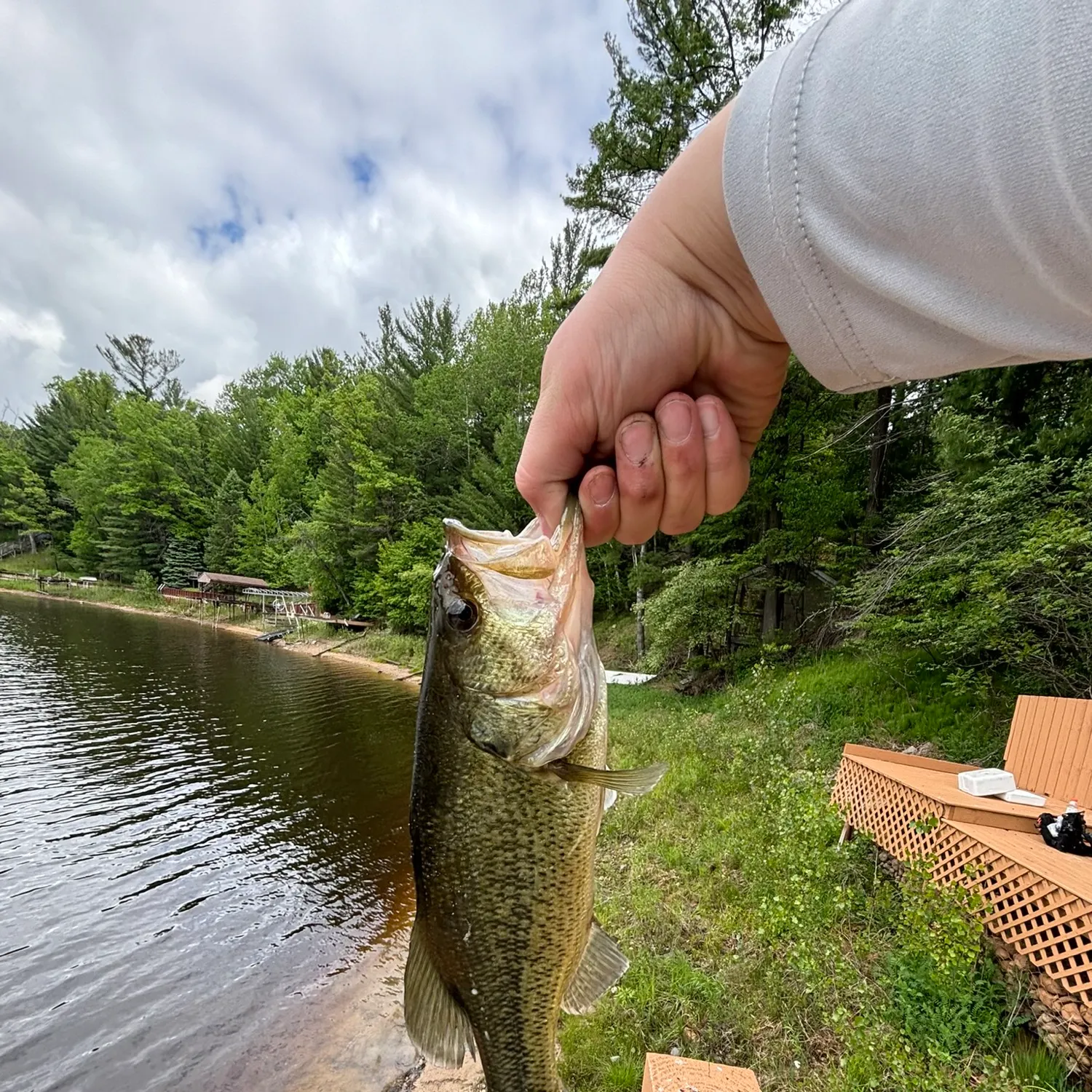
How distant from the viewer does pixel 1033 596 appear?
6.63 meters

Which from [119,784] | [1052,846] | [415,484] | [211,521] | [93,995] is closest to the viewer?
[1052,846]

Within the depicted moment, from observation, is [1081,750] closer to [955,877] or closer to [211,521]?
[955,877]

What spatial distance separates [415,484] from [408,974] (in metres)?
32.3

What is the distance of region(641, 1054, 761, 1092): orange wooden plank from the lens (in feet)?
9.46

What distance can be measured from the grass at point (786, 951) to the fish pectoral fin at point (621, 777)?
2.92 meters

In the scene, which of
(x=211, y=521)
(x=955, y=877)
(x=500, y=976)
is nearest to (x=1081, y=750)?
(x=955, y=877)

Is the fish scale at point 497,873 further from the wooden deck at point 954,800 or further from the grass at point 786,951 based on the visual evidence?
the wooden deck at point 954,800

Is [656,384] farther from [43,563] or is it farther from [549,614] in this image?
[43,563]

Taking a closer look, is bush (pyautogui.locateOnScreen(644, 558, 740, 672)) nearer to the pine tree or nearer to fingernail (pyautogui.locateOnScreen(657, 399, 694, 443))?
fingernail (pyautogui.locateOnScreen(657, 399, 694, 443))

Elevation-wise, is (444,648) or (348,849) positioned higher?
(444,648)

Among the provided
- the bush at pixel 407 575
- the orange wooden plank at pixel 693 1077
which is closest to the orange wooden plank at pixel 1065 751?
the orange wooden plank at pixel 693 1077

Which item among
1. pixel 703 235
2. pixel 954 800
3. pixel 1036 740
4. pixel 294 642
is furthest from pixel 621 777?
pixel 294 642

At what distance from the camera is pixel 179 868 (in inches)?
390

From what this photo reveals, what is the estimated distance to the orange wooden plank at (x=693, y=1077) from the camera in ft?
9.46
